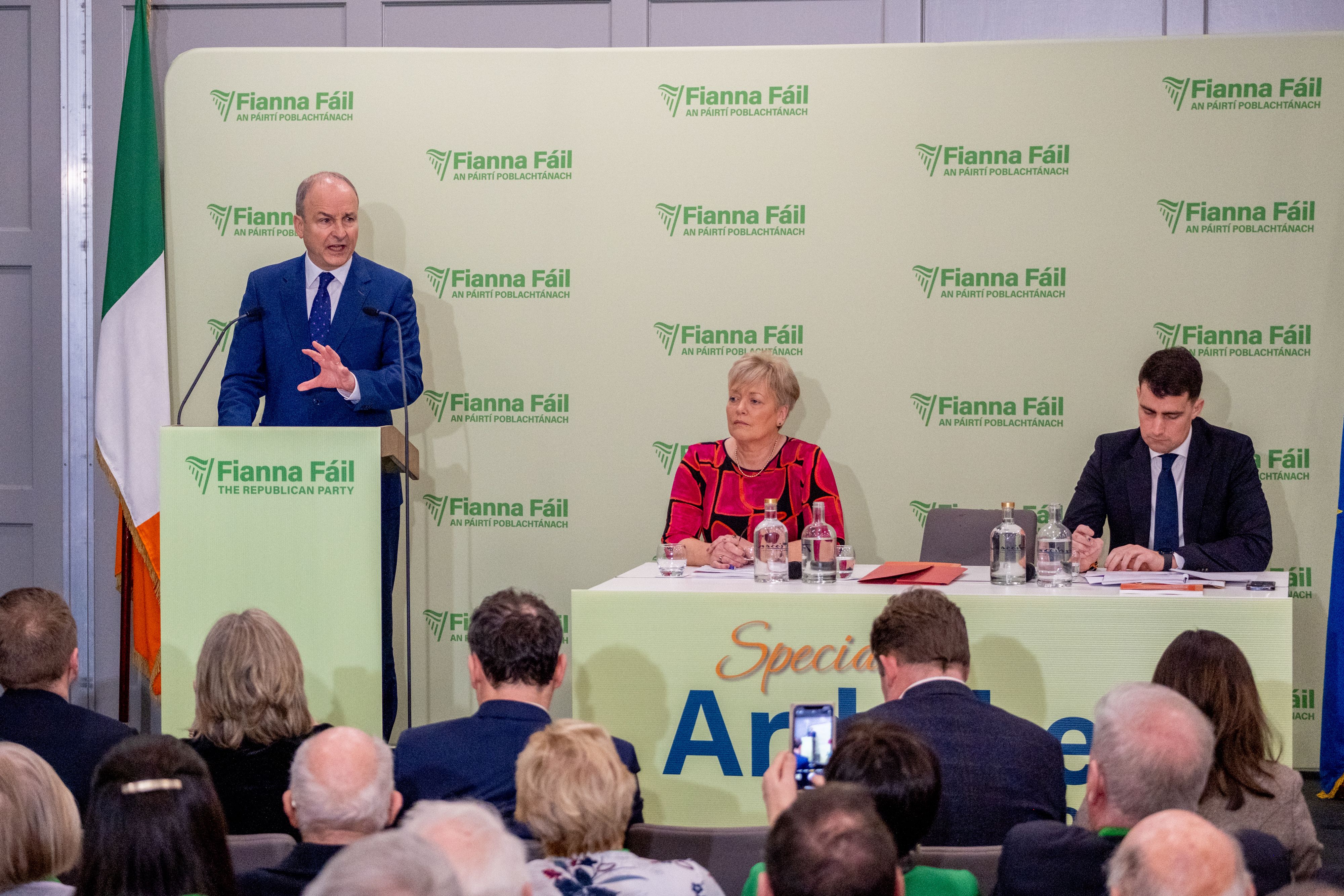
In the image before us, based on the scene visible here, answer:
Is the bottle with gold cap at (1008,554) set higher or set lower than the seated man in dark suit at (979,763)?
higher

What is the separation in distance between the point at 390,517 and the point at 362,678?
77 centimetres

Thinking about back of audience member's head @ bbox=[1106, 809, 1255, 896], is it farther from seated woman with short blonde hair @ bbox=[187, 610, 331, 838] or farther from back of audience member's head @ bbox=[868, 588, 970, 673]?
seated woman with short blonde hair @ bbox=[187, 610, 331, 838]

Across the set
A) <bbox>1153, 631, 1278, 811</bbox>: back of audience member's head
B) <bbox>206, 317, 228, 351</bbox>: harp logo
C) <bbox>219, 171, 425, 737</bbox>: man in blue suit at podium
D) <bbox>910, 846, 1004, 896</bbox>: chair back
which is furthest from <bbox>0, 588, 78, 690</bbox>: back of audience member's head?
<bbox>206, 317, 228, 351</bbox>: harp logo

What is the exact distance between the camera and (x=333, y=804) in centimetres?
186

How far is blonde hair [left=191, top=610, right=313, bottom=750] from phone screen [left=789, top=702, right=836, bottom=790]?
999 mm

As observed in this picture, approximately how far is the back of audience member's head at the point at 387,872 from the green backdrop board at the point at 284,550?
217 cm

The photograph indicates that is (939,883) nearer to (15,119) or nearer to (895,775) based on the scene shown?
(895,775)

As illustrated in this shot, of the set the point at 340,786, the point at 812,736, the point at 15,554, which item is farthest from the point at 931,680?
the point at 15,554

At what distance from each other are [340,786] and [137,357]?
3.38 metres

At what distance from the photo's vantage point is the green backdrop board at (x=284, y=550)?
11.2 ft

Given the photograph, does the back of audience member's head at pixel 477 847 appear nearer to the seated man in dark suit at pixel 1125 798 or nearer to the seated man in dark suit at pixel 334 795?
the seated man in dark suit at pixel 334 795

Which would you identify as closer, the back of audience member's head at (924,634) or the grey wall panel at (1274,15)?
the back of audience member's head at (924,634)

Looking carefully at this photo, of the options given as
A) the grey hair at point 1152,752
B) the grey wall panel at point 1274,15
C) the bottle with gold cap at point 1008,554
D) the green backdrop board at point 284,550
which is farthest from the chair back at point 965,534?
the grey wall panel at point 1274,15

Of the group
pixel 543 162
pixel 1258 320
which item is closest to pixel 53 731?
pixel 543 162
